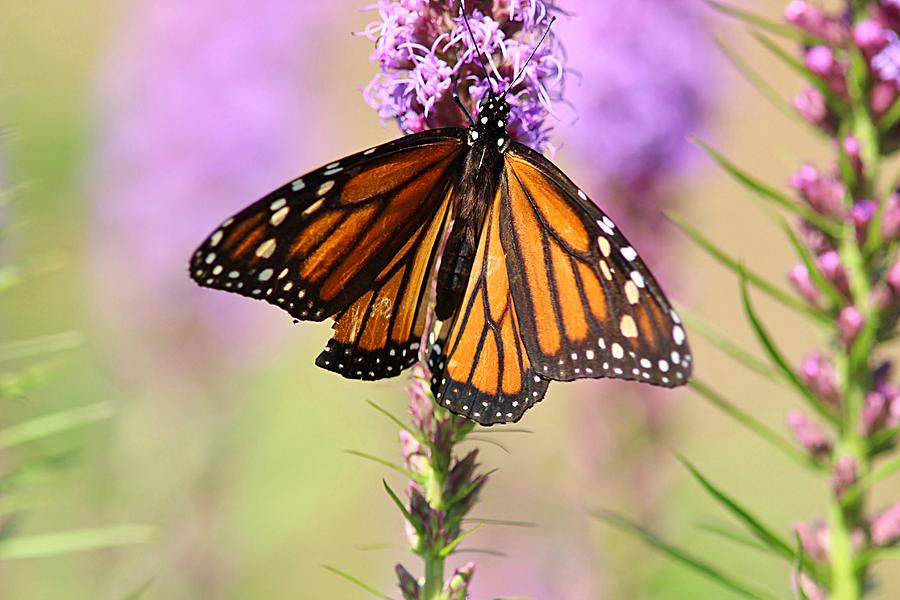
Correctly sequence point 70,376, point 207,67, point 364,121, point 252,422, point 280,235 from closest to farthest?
point 280,235 < point 252,422 < point 70,376 < point 207,67 < point 364,121

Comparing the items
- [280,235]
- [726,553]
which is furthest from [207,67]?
[280,235]

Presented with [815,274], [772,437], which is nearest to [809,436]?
[772,437]

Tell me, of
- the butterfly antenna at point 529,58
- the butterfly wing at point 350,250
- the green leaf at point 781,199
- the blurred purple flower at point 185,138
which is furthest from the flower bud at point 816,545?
the blurred purple flower at point 185,138

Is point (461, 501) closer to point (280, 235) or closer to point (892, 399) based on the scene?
point (280, 235)

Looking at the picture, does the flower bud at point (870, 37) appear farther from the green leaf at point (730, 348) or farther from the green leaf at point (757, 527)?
the green leaf at point (757, 527)

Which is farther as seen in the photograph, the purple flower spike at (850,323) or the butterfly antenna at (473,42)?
the purple flower spike at (850,323)

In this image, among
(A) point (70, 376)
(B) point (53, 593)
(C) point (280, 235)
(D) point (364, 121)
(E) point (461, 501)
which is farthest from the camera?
(D) point (364, 121)

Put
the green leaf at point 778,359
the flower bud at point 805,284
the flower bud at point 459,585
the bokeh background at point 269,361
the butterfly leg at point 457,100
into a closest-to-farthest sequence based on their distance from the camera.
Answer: the flower bud at point 459,585
the green leaf at point 778,359
the butterfly leg at point 457,100
the flower bud at point 805,284
the bokeh background at point 269,361
